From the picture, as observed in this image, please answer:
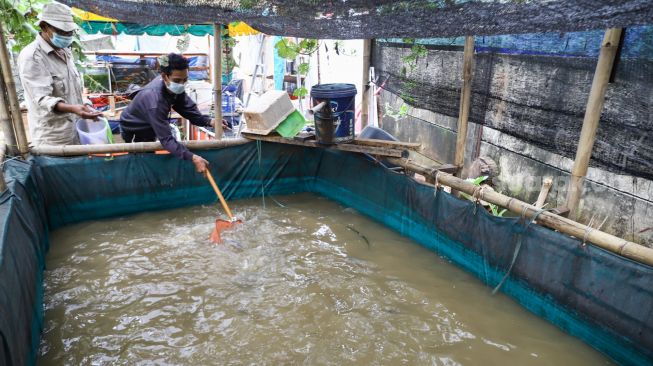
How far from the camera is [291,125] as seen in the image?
5.14 meters

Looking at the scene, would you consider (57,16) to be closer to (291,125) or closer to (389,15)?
(291,125)

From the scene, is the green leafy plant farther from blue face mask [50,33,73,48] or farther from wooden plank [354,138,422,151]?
blue face mask [50,33,73,48]

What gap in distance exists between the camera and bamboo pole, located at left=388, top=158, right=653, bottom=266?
8.82 feet

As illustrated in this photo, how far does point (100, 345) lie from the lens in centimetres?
290

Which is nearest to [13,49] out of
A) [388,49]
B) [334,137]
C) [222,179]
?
[222,179]

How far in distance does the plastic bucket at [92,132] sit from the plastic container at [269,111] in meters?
1.63

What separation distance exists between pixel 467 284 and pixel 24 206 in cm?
372

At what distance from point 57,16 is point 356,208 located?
3.61 metres

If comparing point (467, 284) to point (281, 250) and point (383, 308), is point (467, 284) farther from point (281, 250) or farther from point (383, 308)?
point (281, 250)

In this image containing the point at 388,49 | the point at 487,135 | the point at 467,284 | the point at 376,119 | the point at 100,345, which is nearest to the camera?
the point at 100,345

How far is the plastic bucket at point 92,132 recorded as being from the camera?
483cm

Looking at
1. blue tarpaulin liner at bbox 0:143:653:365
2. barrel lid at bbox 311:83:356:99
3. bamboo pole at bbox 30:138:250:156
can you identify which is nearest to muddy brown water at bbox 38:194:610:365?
blue tarpaulin liner at bbox 0:143:653:365

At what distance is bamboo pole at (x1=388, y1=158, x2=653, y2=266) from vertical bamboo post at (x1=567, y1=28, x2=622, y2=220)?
0.27 meters

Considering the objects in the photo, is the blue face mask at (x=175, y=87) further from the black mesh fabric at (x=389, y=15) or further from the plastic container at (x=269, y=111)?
the plastic container at (x=269, y=111)
